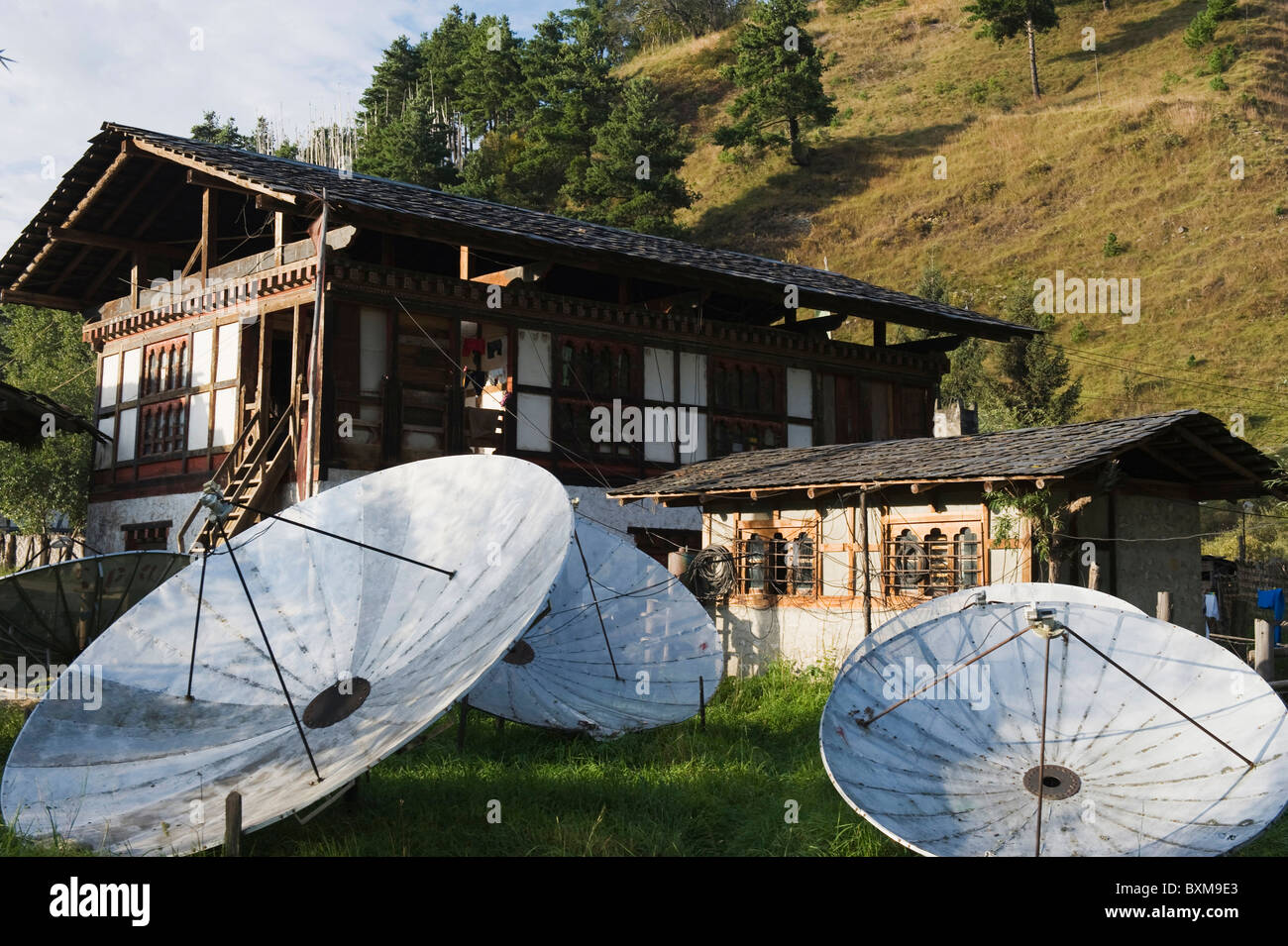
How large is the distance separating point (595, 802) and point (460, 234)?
10947 mm

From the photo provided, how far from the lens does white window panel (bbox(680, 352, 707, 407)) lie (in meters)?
21.8

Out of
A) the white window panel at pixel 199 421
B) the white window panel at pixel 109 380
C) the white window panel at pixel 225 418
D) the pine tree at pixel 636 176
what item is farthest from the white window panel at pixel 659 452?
the pine tree at pixel 636 176

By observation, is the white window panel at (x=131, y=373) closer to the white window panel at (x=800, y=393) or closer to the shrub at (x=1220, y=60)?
the white window panel at (x=800, y=393)

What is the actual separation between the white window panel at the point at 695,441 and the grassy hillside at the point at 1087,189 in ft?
75.2

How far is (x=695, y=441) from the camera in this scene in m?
21.9

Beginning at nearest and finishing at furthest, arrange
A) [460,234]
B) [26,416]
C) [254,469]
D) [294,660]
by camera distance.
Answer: [294,660]
[26,416]
[460,234]
[254,469]

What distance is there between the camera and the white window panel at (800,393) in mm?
23250

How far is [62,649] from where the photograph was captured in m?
13.4

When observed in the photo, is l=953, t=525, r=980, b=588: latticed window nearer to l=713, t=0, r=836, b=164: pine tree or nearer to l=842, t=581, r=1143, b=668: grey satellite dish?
l=842, t=581, r=1143, b=668: grey satellite dish

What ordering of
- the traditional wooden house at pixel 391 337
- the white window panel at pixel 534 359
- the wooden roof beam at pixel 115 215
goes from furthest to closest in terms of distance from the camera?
the wooden roof beam at pixel 115 215 → the white window panel at pixel 534 359 → the traditional wooden house at pixel 391 337

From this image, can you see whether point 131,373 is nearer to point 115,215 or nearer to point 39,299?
point 115,215

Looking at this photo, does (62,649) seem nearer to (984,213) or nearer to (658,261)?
(658,261)

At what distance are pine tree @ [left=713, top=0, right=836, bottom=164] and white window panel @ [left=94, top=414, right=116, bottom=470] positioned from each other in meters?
50.5

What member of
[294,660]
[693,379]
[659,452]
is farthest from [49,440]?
[294,660]
